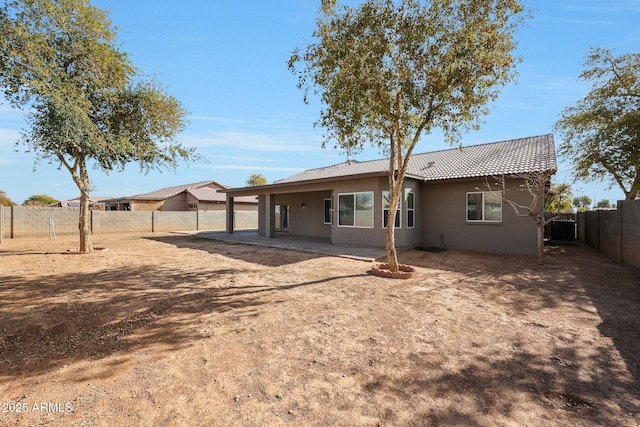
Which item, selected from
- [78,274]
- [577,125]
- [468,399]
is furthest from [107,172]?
[577,125]

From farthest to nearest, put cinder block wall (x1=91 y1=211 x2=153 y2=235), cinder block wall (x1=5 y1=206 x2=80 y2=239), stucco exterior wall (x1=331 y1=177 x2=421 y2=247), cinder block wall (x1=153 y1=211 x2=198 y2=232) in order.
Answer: cinder block wall (x1=153 y1=211 x2=198 y2=232) < cinder block wall (x1=91 y1=211 x2=153 y2=235) < cinder block wall (x1=5 y1=206 x2=80 y2=239) < stucco exterior wall (x1=331 y1=177 x2=421 y2=247)

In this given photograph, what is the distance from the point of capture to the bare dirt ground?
109 inches

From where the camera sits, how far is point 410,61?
23.7 ft

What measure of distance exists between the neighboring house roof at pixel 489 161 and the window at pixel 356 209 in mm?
994

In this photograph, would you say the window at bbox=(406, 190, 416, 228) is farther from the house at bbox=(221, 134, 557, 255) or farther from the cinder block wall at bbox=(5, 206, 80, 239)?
the cinder block wall at bbox=(5, 206, 80, 239)

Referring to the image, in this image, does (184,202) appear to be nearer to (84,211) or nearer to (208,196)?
(208,196)

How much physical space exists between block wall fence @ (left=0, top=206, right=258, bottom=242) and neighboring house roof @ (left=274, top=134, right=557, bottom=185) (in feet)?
51.0

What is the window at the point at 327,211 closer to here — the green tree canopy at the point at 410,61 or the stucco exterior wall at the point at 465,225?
the stucco exterior wall at the point at 465,225

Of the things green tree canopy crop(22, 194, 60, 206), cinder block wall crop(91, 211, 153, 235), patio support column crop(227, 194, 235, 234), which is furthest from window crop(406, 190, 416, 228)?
green tree canopy crop(22, 194, 60, 206)

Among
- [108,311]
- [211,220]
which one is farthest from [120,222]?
[108,311]

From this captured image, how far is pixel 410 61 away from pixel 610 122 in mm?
15089

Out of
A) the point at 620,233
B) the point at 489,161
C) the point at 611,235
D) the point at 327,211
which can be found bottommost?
the point at 611,235

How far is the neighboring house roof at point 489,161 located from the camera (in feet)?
36.8

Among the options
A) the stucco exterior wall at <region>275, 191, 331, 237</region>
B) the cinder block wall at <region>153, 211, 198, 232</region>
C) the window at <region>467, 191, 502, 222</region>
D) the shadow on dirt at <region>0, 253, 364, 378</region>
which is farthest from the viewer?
the cinder block wall at <region>153, 211, 198, 232</region>
